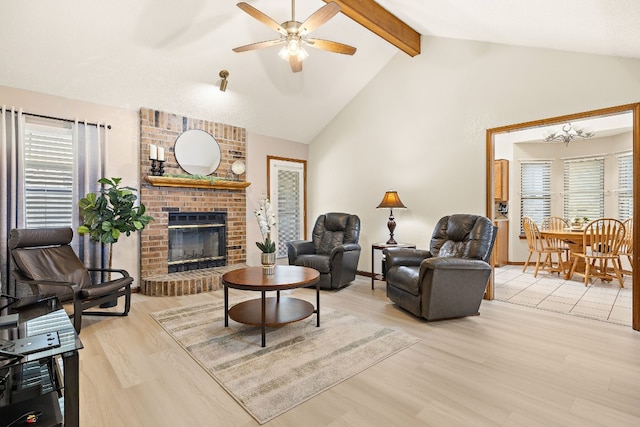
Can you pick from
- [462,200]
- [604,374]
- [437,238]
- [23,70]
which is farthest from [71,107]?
[604,374]

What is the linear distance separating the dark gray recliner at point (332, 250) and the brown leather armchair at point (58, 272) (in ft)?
7.26

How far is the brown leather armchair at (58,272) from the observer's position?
9.62ft

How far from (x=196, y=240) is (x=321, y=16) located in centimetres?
360

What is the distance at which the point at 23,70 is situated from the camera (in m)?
3.41

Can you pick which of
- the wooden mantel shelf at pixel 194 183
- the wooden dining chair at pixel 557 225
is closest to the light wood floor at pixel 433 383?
the wooden mantel shelf at pixel 194 183

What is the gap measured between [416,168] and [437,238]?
1221 mm

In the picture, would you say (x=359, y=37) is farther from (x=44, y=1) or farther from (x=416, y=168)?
(x=44, y=1)

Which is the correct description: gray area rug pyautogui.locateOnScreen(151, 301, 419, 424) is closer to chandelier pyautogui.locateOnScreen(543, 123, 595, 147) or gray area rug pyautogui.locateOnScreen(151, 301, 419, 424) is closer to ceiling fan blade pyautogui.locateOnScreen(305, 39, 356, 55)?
ceiling fan blade pyautogui.locateOnScreen(305, 39, 356, 55)

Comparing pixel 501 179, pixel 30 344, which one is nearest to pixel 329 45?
pixel 30 344

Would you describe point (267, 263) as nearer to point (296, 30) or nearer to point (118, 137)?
point (296, 30)

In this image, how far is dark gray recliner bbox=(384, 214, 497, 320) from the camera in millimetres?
3135

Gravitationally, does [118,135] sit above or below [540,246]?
above

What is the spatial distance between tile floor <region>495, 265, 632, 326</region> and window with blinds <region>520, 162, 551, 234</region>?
1539 millimetres

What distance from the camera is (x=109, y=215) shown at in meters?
3.70
